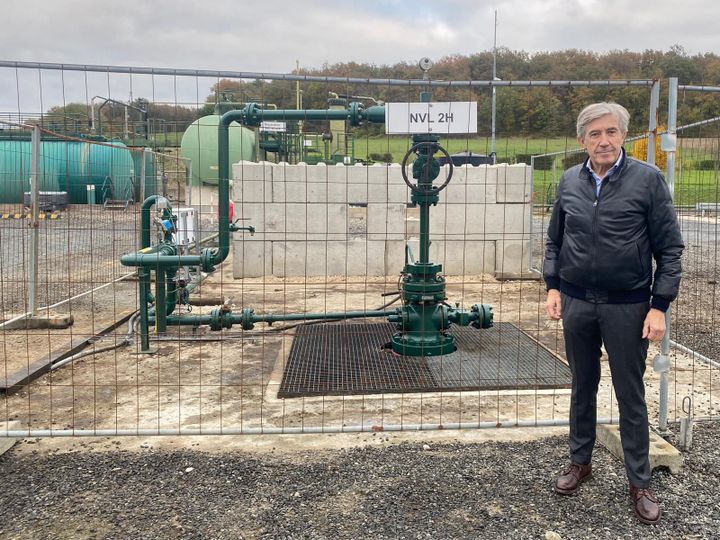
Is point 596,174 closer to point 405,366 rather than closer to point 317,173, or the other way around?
point 405,366

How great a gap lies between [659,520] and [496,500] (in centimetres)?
75

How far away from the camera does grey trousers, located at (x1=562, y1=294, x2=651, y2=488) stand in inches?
112

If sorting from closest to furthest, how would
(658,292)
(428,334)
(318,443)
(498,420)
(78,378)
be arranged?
(658,292), (318,443), (498,420), (78,378), (428,334)

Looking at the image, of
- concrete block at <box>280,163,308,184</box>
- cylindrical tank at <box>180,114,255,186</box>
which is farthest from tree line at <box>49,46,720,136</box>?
concrete block at <box>280,163,308,184</box>

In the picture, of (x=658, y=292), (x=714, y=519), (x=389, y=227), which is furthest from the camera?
(x=389, y=227)

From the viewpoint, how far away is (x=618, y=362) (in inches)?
114

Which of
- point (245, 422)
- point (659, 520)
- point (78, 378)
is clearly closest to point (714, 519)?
point (659, 520)

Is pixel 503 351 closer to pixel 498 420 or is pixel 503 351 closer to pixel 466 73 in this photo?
pixel 498 420

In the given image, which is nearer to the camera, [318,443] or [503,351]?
[318,443]

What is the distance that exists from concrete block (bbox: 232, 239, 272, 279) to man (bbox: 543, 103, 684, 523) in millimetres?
7535

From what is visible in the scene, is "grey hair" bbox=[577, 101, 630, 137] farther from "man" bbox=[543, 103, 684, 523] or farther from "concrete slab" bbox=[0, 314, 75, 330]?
"concrete slab" bbox=[0, 314, 75, 330]

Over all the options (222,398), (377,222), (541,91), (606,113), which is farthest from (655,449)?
(377,222)

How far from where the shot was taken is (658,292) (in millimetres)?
2746

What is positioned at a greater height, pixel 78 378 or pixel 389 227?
pixel 389 227
